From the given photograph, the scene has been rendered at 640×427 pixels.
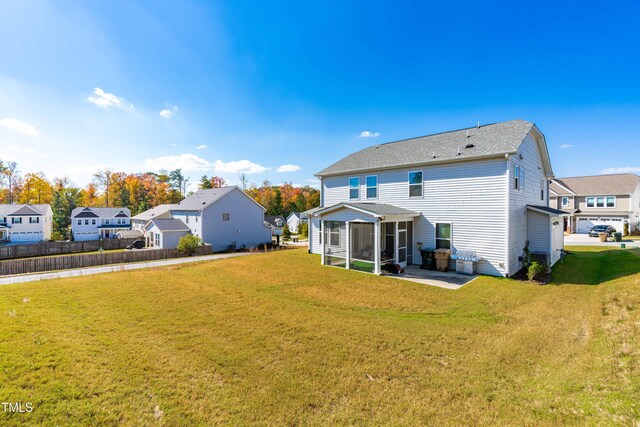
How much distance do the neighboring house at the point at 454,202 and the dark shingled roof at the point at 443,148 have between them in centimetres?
5

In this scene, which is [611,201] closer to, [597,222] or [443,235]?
[597,222]

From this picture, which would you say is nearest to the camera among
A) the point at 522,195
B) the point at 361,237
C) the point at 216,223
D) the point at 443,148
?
the point at 522,195

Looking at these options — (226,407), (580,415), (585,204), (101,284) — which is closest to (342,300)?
(226,407)

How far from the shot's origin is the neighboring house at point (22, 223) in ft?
121

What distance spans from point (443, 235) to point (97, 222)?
50.4 m

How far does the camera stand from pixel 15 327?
6.38m

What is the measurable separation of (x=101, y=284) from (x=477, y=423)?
14.4 metres

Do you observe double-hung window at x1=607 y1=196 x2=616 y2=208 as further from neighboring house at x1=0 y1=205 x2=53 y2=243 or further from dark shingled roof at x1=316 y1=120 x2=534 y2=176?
neighboring house at x1=0 y1=205 x2=53 y2=243

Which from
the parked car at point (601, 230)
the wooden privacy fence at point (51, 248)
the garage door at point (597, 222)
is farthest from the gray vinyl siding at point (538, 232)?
the wooden privacy fence at point (51, 248)

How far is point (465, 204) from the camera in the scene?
13336 mm

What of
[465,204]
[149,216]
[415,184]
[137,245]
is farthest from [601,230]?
[149,216]

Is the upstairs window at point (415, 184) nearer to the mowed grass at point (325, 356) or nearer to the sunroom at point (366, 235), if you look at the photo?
the sunroom at point (366, 235)

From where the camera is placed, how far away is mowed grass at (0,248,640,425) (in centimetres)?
382

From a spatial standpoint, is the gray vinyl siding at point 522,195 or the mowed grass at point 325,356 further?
the gray vinyl siding at point 522,195
